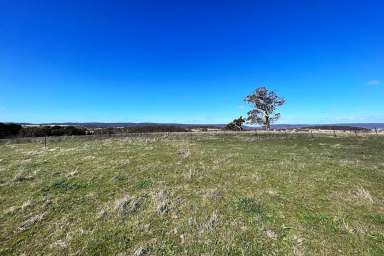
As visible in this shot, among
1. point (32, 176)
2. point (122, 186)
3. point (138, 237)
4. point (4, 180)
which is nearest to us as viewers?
point (138, 237)

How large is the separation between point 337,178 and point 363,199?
275 cm

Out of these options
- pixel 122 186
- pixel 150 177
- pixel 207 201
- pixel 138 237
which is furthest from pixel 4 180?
pixel 207 201

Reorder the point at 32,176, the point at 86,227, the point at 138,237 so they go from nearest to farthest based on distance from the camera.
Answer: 1. the point at 138,237
2. the point at 86,227
3. the point at 32,176

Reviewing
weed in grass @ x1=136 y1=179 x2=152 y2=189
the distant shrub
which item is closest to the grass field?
weed in grass @ x1=136 y1=179 x2=152 y2=189

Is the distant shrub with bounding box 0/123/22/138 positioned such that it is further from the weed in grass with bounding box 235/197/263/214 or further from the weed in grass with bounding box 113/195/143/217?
the weed in grass with bounding box 235/197/263/214

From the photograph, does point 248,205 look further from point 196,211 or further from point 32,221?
point 32,221

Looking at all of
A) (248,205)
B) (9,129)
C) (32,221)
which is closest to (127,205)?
(32,221)

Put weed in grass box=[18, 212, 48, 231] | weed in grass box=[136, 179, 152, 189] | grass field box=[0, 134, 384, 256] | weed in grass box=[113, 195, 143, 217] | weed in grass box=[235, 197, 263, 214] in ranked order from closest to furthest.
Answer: grass field box=[0, 134, 384, 256]
weed in grass box=[18, 212, 48, 231]
weed in grass box=[235, 197, 263, 214]
weed in grass box=[113, 195, 143, 217]
weed in grass box=[136, 179, 152, 189]

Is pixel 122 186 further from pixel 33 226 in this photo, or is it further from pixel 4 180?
pixel 4 180

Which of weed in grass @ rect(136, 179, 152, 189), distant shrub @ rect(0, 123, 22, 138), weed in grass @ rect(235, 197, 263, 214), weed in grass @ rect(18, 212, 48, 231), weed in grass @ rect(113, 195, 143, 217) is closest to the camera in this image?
weed in grass @ rect(18, 212, 48, 231)

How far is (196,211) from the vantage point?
786 centimetres

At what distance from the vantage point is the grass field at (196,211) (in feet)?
19.4

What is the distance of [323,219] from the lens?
6980 mm

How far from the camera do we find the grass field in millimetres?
5898
